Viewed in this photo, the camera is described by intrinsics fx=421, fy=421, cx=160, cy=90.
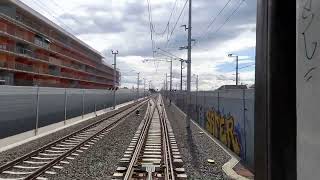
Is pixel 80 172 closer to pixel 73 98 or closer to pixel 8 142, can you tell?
pixel 8 142

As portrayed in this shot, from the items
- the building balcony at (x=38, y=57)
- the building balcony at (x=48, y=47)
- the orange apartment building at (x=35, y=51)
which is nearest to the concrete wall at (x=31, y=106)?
the orange apartment building at (x=35, y=51)

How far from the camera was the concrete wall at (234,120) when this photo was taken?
51.0 feet

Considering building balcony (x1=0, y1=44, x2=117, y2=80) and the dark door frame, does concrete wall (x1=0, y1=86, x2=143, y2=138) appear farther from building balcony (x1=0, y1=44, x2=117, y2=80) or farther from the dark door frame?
building balcony (x1=0, y1=44, x2=117, y2=80)

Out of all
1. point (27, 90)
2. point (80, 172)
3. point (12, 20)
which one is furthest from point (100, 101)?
point (80, 172)

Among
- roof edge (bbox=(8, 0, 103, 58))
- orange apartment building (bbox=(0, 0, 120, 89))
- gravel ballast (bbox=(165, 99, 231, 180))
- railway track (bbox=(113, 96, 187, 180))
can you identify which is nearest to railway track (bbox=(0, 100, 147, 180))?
railway track (bbox=(113, 96, 187, 180))

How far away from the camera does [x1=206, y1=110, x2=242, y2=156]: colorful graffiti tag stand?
61.0 feet

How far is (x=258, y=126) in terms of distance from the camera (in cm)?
196

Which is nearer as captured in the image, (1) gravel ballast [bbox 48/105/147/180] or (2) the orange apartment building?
(1) gravel ballast [bbox 48/105/147/180]

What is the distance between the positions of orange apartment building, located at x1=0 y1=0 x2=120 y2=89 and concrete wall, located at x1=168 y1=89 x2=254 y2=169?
44249 mm

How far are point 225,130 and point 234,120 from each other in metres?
2.72

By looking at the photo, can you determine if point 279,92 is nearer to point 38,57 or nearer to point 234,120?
point 234,120

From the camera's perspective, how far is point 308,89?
1.53 meters

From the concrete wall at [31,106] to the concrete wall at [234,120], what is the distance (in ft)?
39.7

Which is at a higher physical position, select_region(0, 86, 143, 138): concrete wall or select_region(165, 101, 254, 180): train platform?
select_region(0, 86, 143, 138): concrete wall
